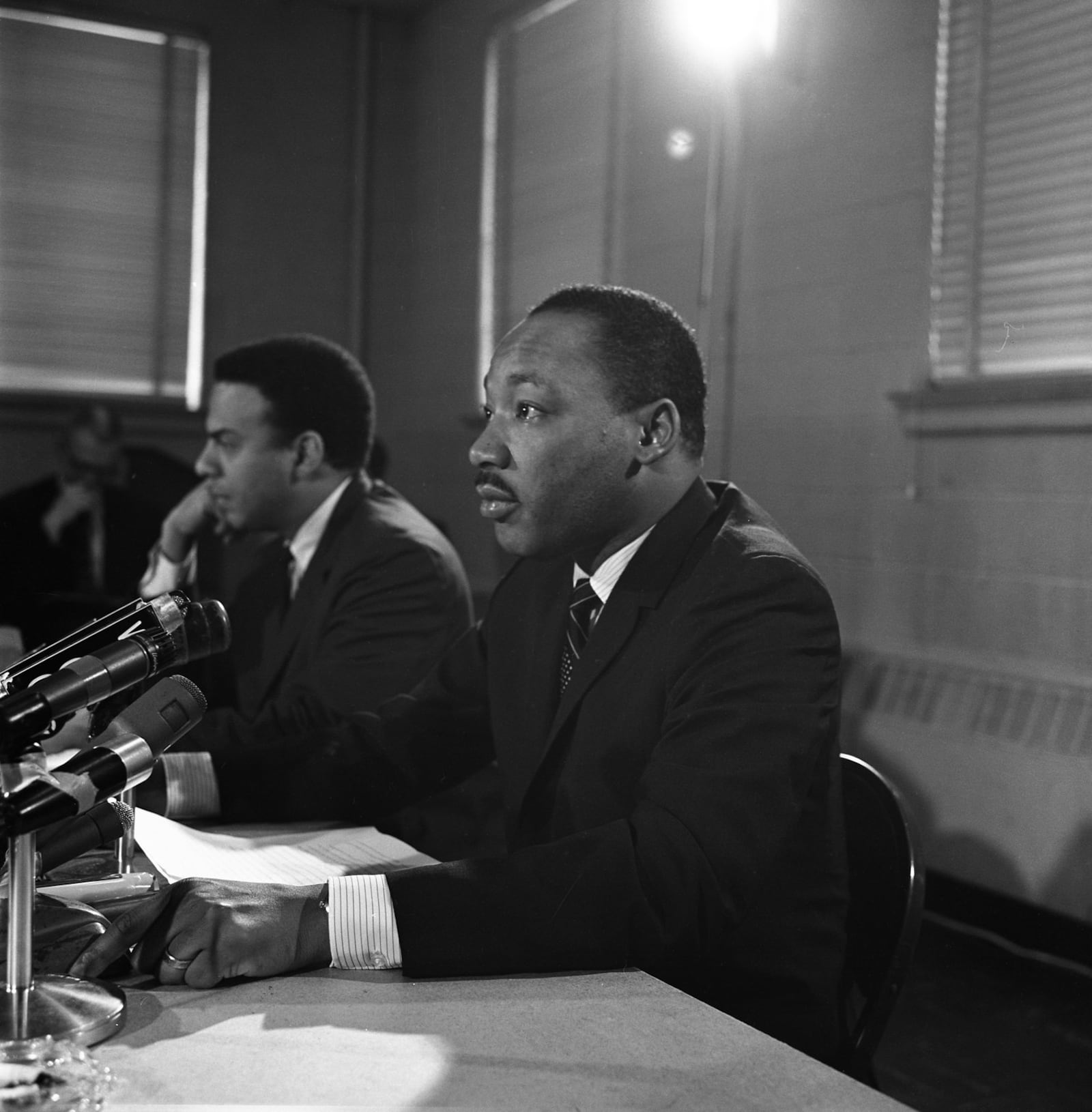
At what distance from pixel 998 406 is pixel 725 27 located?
89 centimetres

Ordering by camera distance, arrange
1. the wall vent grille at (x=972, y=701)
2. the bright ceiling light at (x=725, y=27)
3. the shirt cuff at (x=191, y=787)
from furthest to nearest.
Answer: the wall vent grille at (x=972, y=701) < the bright ceiling light at (x=725, y=27) < the shirt cuff at (x=191, y=787)

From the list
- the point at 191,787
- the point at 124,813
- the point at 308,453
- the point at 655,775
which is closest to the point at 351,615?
the point at 308,453

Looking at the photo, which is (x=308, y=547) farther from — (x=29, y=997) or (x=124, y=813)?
(x=29, y=997)

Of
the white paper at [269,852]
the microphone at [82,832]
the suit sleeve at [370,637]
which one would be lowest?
the white paper at [269,852]

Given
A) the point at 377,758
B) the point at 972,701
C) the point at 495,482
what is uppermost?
the point at 495,482

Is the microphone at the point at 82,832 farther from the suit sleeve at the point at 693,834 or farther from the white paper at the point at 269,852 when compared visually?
the suit sleeve at the point at 693,834

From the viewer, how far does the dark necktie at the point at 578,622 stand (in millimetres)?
1452

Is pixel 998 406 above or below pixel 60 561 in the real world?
above

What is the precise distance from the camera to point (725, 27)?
2.27 meters

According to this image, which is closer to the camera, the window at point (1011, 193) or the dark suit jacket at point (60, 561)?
the dark suit jacket at point (60, 561)

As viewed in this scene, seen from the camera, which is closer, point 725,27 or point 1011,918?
point 725,27

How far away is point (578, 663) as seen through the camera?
1.36 m

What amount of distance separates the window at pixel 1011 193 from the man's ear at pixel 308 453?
124 centimetres

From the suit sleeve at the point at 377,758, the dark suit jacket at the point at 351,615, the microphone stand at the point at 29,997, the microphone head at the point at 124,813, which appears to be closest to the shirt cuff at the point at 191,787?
the suit sleeve at the point at 377,758
